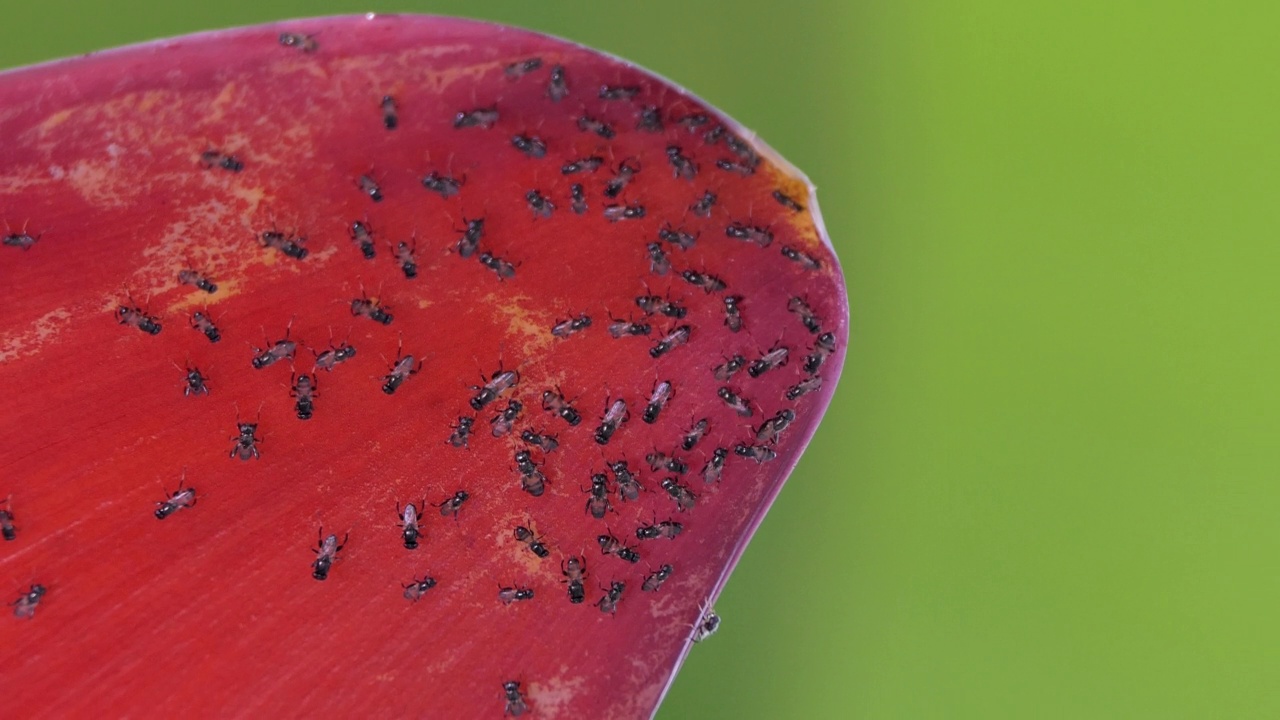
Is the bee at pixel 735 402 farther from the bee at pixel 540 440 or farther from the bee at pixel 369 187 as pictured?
the bee at pixel 369 187

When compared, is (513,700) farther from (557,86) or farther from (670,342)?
(557,86)

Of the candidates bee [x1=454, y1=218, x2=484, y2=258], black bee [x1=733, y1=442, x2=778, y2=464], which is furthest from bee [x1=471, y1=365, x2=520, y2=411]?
black bee [x1=733, y1=442, x2=778, y2=464]

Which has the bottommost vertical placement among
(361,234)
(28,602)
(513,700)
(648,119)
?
(513,700)

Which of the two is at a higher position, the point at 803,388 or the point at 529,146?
the point at 529,146

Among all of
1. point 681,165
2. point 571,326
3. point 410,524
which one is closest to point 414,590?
point 410,524

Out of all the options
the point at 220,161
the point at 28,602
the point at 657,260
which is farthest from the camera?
the point at 657,260

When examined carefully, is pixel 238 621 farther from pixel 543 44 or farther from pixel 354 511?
pixel 543 44
